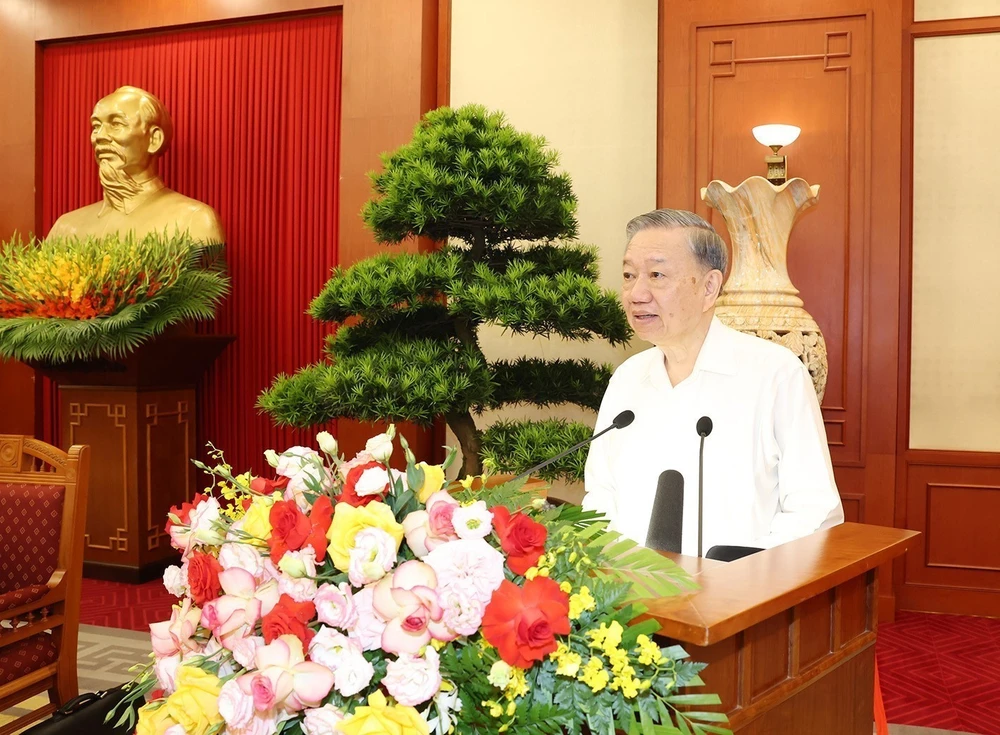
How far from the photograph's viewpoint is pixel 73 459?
2.77 meters

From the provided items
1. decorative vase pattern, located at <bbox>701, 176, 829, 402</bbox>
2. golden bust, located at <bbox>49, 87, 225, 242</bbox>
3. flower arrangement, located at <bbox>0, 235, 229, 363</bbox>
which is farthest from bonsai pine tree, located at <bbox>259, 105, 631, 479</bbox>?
golden bust, located at <bbox>49, 87, 225, 242</bbox>

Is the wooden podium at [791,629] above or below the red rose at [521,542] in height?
below

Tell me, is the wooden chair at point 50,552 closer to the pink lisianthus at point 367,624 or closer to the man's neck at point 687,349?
the man's neck at point 687,349

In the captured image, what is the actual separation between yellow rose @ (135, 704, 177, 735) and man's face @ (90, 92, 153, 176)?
4.82m

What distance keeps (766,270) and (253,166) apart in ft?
10.6

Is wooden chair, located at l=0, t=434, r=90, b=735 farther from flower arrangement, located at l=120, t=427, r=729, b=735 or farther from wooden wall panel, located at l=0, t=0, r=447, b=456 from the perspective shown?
wooden wall panel, located at l=0, t=0, r=447, b=456

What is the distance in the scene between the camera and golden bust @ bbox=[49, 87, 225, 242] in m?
5.25

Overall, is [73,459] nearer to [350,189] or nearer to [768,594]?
[768,594]

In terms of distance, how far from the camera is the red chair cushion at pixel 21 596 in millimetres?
2467

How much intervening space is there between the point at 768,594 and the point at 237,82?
526 cm

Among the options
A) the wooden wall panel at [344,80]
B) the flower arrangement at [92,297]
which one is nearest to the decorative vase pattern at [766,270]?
the wooden wall panel at [344,80]

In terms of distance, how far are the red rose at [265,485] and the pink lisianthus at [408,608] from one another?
31cm

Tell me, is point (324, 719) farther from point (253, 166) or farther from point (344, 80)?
point (253, 166)

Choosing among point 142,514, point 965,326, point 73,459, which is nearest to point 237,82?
point 142,514
